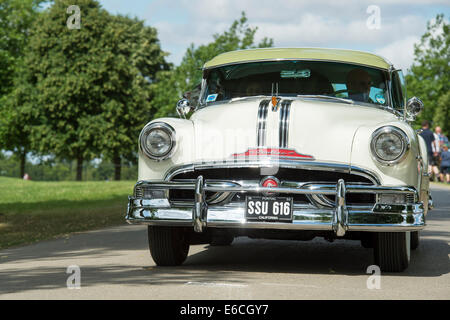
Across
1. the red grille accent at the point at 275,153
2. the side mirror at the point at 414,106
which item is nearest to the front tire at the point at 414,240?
the side mirror at the point at 414,106

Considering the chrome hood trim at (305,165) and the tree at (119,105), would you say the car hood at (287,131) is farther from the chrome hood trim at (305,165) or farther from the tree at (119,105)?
the tree at (119,105)

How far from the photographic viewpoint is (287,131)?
20.8 ft

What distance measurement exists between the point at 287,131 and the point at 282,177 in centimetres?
40

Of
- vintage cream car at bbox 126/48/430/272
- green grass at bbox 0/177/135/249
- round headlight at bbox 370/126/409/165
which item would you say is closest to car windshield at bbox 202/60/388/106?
vintage cream car at bbox 126/48/430/272

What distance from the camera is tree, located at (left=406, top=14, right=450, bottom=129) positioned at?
62219 mm

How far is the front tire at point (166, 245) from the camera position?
21.9 feet

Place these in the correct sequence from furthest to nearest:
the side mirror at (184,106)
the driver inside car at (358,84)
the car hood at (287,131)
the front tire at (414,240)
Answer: the front tire at (414,240), the side mirror at (184,106), the driver inside car at (358,84), the car hood at (287,131)

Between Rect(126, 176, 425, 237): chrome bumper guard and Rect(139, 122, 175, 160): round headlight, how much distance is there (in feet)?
1.37

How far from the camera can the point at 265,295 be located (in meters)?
5.29

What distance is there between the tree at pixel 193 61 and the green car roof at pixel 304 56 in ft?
105

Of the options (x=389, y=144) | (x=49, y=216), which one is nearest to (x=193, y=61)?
(x=49, y=216)

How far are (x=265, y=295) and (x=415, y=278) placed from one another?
167 cm

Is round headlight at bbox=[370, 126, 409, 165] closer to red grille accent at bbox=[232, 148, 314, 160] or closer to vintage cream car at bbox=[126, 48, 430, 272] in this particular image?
vintage cream car at bbox=[126, 48, 430, 272]

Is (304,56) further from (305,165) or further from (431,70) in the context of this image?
(431,70)
